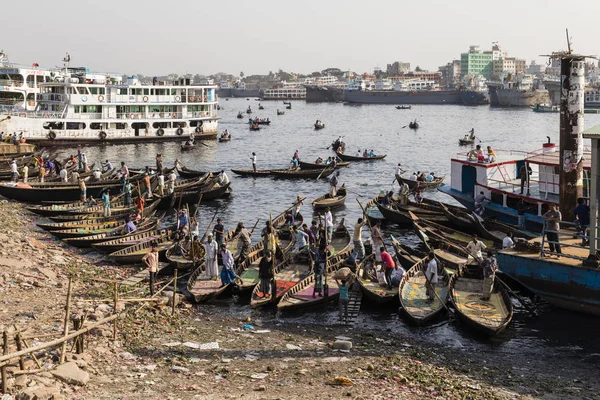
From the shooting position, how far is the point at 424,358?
18391 mm

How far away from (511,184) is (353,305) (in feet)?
44.1

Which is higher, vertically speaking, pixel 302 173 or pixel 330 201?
pixel 302 173

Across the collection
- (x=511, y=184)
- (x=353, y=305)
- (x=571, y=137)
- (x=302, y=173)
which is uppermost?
(x=571, y=137)

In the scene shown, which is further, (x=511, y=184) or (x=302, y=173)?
(x=302, y=173)

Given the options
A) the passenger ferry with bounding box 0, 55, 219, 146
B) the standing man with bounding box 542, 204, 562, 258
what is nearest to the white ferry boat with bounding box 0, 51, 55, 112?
the passenger ferry with bounding box 0, 55, 219, 146

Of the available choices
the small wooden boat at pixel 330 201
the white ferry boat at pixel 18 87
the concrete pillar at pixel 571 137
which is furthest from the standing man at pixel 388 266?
the white ferry boat at pixel 18 87

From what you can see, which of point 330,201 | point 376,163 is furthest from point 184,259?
point 376,163

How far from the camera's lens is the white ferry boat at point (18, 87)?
77.4 m

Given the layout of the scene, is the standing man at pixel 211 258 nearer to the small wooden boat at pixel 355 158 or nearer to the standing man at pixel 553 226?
the standing man at pixel 553 226

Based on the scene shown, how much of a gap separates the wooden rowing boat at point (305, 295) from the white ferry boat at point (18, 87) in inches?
2461

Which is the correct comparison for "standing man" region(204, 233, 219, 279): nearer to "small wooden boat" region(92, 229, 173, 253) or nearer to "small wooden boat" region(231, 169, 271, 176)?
"small wooden boat" region(92, 229, 173, 253)

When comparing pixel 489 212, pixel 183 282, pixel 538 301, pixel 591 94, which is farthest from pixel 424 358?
pixel 591 94

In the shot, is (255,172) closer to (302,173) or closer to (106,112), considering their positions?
(302,173)

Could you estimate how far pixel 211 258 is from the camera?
24.2 m
